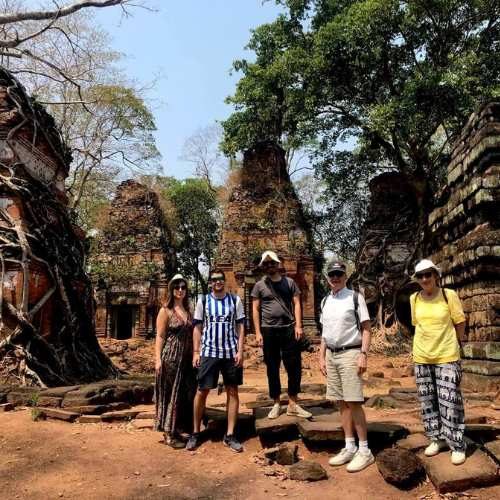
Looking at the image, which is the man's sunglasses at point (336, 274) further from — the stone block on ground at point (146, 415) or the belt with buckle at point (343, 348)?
the stone block on ground at point (146, 415)

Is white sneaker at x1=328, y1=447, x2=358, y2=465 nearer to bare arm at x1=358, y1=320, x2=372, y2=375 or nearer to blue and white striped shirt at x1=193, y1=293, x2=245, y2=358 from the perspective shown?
bare arm at x1=358, y1=320, x2=372, y2=375

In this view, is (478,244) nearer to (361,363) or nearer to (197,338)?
(361,363)

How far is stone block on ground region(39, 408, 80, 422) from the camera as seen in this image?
18.5 ft

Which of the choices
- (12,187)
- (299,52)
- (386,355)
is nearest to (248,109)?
(299,52)

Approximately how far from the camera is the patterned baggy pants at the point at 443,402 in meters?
3.62

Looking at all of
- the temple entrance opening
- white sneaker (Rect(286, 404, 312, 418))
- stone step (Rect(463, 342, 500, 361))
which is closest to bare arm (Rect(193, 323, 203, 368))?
white sneaker (Rect(286, 404, 312, 418))

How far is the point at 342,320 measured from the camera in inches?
157

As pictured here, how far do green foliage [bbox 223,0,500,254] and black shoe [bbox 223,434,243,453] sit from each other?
39.0 ft

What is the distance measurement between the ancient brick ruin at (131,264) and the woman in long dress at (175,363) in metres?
16.8

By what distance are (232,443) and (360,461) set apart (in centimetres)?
129

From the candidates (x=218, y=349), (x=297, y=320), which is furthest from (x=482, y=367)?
(x=218, y=349)

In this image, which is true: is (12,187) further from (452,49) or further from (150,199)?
(150,199)

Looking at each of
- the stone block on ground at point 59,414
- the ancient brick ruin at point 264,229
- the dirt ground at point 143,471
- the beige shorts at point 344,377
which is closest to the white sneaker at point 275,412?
the dirt ground at point 143,471

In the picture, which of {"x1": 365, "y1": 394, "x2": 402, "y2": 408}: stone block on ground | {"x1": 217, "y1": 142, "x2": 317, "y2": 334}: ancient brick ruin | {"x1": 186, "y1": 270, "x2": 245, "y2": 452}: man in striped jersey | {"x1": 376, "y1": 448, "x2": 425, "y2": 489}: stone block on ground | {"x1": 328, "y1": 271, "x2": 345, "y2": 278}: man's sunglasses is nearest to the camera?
{"x1": 376, "y1": 448, "x2": 425, "y2": 489}: stone block on ground
